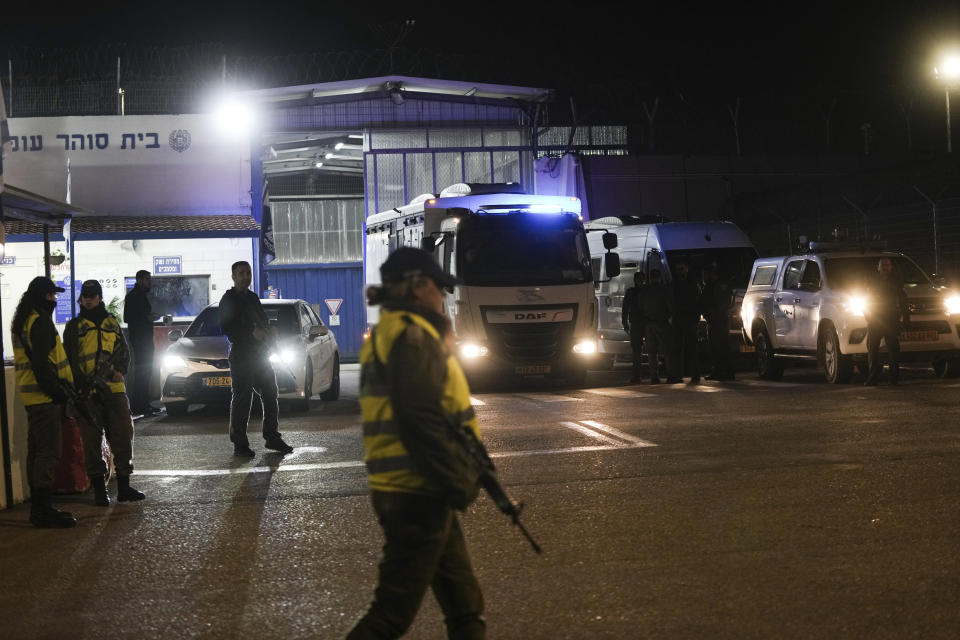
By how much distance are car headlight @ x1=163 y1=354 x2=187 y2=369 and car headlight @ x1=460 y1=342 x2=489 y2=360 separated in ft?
14.6

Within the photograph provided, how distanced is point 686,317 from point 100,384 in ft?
40.7

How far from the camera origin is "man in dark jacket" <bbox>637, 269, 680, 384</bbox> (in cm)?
2055

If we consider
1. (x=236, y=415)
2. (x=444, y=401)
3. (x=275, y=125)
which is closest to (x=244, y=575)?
(x=444, y=401)

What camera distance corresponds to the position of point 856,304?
18438 mm

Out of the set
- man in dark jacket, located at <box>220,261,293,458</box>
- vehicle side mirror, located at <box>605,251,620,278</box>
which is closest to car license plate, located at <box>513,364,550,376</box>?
vehicle side mirror, located at <box>605,251,620,278</box>

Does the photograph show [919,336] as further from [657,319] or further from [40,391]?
[40,391]

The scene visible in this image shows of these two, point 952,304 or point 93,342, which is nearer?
point 93,342

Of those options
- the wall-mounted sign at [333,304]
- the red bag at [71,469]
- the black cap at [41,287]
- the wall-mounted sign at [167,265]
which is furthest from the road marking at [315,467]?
the wall-mounted sign at [333,304]

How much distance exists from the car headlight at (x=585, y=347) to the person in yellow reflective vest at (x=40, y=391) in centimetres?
1190

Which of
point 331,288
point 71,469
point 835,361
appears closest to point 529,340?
point 835,361

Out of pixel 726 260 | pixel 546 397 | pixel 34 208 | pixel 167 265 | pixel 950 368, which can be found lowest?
pixel 546 397

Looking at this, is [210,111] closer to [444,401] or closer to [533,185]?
[533,185]

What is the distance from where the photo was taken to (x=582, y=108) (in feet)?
116

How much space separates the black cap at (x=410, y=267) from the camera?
15.5ft
